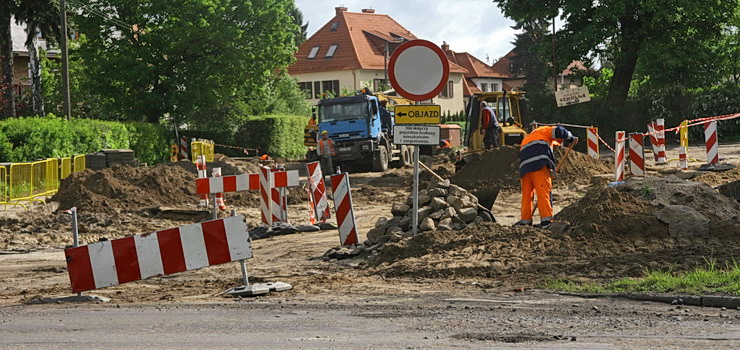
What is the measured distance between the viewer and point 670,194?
12.8 m

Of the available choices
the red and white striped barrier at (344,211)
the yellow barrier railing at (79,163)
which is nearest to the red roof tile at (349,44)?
the yellow barrier railing at (79,163)

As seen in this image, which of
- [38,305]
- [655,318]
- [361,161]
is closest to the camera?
[655,318]

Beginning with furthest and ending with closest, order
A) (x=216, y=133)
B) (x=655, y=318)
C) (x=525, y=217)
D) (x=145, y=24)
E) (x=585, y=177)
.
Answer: (x=216, y=133) < (x=145, y=24) < (x=585, y=177) < (x=525, y=217) < (x=655, y=318)

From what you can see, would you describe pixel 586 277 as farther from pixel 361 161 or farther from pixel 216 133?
pixel 216 133

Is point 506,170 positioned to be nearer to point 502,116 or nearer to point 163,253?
point 502,116

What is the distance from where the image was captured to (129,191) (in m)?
22.4

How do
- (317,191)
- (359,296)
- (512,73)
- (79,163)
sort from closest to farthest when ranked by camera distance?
1. (359,296)
2. (317,191)
3. (79,163)
4. (512,73)

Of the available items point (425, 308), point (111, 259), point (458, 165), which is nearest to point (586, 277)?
point (425, 308)

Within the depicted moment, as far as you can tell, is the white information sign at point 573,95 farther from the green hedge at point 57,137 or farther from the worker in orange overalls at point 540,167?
the worker in orange overalls at point 540,167

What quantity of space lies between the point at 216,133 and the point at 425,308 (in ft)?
148

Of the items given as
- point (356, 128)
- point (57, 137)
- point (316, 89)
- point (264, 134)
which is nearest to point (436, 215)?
point (57, 137)

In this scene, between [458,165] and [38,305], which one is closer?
[38,305]

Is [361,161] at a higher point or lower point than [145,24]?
lower

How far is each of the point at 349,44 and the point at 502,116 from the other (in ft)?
167
